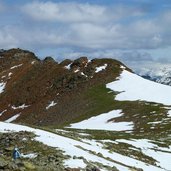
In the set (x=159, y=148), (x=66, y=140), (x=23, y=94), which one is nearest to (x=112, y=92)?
(x=23, y=94)

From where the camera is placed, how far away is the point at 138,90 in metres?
121

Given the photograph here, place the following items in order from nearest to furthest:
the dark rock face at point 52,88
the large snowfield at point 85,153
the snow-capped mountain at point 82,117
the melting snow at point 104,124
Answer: the large snowfield at point 85,153 → the snow-capped mountain at point 82,117 → the melting snow at point 104,124 → the dark rock face at point 52,88

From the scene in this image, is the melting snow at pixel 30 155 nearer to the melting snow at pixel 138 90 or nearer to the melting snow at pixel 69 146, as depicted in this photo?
the melting snow at pixel 69 146

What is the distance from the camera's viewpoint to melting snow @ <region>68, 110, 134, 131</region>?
8694cm

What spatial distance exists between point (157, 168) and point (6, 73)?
143600 millimetres

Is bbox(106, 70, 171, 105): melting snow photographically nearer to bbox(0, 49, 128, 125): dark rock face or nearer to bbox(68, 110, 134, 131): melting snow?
bbox(0, 49, 128, 125): dark rock face

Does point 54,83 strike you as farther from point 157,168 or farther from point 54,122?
point 157,168

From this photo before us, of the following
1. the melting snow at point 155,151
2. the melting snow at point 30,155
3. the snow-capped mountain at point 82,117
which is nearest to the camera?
the melting snow at point 30,155

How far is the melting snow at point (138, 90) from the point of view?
113 metres

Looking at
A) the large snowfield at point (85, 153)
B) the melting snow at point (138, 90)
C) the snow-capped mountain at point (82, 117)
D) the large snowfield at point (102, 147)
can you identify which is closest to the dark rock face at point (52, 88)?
the snow-capped mountain at point (82, 117)

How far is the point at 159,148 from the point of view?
57.7m

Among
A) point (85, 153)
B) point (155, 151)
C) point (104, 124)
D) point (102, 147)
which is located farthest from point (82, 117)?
point (85, 153)

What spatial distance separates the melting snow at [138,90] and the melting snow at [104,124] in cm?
1373

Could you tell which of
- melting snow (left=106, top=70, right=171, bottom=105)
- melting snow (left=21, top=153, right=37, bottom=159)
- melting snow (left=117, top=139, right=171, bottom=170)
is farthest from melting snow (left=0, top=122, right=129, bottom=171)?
melting snow (left=106, top=70, right=171, bottom=105)
